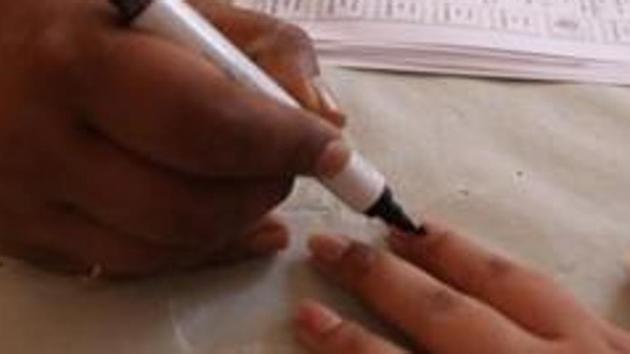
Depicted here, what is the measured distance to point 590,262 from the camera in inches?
23.9

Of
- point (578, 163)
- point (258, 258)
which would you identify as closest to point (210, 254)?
point (258, 258)

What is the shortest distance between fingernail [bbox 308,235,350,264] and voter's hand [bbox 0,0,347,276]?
4 centimetres

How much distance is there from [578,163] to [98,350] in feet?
1.08

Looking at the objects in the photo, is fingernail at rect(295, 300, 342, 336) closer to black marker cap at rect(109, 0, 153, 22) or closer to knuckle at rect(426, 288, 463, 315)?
knuckle at rect(426, 288, 463, 315)

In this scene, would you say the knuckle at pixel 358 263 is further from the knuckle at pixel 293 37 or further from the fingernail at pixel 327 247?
the knuckle at pixel 293 37

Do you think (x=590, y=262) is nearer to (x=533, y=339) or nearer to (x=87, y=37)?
(x=533, y=339)

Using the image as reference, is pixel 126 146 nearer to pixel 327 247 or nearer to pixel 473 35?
pixel 327 247

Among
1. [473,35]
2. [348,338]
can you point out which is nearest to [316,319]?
[348,338]

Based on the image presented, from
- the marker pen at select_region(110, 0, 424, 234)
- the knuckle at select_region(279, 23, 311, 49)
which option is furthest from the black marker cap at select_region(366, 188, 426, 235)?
the knuckle at select_region(279, 23, 311, 49)

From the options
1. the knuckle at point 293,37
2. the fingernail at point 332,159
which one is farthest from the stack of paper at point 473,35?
the fingernail at point 332,159

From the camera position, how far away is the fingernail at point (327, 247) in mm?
594

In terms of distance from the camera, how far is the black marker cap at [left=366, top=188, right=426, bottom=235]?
0.57m

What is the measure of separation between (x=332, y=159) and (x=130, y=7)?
0.12 meters

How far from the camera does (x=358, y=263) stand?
0.59 m
